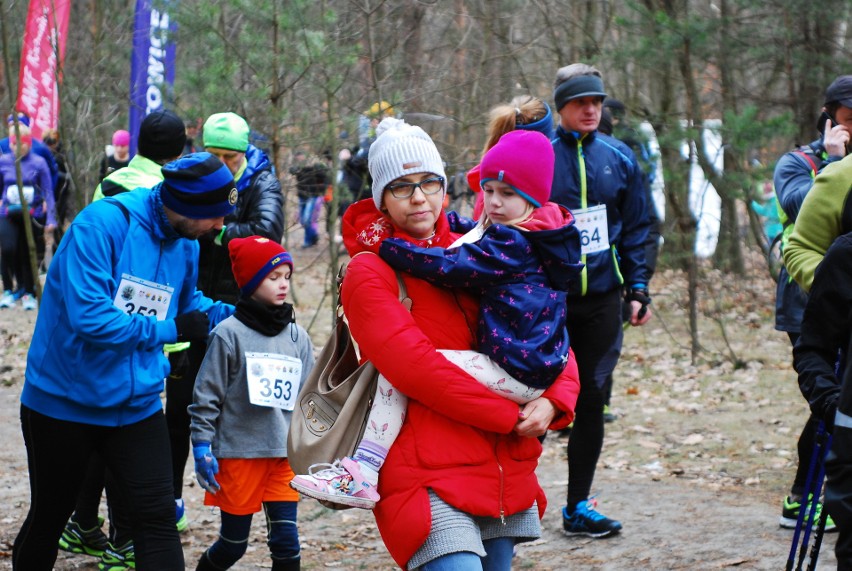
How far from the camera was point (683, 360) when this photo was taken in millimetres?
11695

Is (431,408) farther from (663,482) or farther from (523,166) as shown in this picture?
(663,482)

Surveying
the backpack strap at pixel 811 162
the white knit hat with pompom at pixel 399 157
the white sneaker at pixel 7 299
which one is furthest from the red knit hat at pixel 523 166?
the white sneaker at pixel 7 299

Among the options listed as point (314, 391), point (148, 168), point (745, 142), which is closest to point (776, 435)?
point (745, 142)

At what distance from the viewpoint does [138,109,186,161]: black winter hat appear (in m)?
5.25

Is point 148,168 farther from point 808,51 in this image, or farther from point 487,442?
point 808,51

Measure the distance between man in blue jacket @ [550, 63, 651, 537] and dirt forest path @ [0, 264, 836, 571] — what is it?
0.41 m

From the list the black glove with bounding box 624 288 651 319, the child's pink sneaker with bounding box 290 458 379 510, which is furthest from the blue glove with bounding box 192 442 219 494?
the black glove with bounding box 624 288 651 319

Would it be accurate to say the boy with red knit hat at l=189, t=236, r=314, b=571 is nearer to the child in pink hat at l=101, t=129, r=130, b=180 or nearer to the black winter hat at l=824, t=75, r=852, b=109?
the black winter hat at l=824, t=75, r=852, b=109

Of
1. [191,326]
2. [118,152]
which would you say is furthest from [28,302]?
[191,326]

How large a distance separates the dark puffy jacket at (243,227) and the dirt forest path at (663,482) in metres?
1.42

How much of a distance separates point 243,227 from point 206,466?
60.7 inches

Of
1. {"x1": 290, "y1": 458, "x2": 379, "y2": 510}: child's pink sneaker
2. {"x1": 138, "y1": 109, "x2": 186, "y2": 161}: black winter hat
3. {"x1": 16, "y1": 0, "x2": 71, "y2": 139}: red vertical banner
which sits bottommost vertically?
{"x1": 290, "y1": 458, "x2": 379, "y2": 510}: child's pink sneaker

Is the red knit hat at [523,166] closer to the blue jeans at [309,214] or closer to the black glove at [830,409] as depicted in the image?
the black glove at [830,409]

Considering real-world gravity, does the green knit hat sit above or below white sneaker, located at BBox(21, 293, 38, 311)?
above
